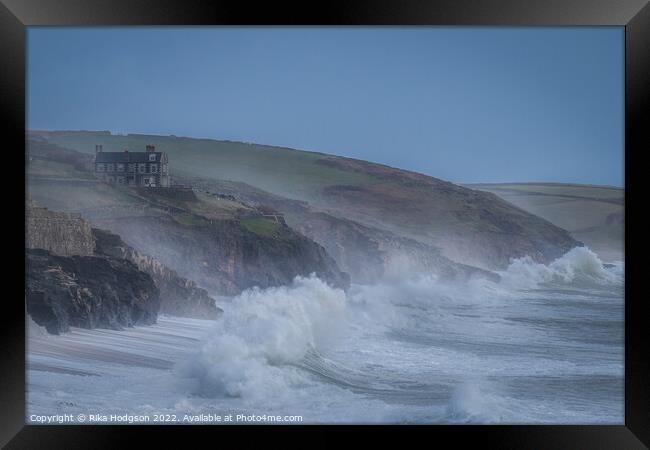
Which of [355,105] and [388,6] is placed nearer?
[388,6]

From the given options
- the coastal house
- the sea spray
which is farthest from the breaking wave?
the coastal house

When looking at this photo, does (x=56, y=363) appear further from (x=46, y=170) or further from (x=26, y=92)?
(x=26, y=92)

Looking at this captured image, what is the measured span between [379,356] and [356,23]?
2611mm

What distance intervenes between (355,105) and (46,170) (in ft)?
8.24

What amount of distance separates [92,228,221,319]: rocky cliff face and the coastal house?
0.45 m

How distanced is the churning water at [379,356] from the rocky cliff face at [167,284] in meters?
0.08

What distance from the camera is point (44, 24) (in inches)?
223

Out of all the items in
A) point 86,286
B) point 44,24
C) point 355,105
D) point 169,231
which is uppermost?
point 44,24

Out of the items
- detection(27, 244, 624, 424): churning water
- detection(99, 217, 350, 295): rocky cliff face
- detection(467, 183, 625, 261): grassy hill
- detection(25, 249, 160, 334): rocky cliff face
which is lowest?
detection(27, 244, 624, 424): churning water

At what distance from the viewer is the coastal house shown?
580 cm

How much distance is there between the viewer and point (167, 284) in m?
5.79

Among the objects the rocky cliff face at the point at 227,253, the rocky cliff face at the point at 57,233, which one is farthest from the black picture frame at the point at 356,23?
the rocky cliff face at the point at 227,253

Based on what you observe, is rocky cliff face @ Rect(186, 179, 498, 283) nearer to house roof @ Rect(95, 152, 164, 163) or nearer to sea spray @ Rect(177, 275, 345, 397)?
sea spray @ Rect(177, 275, 345, 397)

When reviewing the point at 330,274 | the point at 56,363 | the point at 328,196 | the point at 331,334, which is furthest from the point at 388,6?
the point at 56,363
